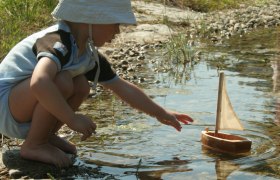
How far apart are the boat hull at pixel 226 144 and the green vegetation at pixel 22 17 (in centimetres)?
282

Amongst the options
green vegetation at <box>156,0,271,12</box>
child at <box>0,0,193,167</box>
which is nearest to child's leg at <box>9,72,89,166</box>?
child at <box>0,0,193,167</box>

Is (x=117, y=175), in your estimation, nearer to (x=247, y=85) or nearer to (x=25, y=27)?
(x=247, y=85)

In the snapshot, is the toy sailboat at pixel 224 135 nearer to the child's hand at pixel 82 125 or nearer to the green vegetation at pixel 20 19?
the child's hand at pixel 82 125

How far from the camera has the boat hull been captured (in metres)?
4.17

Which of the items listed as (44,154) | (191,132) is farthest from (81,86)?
(191,132)

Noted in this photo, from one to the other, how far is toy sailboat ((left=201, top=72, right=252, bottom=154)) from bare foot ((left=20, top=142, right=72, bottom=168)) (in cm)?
102

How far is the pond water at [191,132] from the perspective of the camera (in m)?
3.90

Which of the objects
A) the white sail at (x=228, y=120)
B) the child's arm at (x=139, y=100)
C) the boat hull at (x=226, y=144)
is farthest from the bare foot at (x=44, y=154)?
the white sail at (x=228, y=120)

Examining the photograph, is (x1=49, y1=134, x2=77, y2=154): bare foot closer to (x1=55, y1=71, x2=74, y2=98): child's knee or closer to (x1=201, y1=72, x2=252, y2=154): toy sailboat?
(x1=55, y1=71, x2=74, y2=98): child's knee

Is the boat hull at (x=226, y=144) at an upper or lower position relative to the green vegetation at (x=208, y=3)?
lower

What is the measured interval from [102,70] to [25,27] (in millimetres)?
3502

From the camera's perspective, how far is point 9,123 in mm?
3859

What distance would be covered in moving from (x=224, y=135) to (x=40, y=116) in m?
1.42

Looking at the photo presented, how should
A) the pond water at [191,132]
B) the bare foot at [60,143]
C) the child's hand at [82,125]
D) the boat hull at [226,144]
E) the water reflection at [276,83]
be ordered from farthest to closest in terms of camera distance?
the water reflection at [276,83] < the boat hull at [226,144] < the bare foot at [60,143] < the pond water at [191,132] < the child's hand at [82,125]
